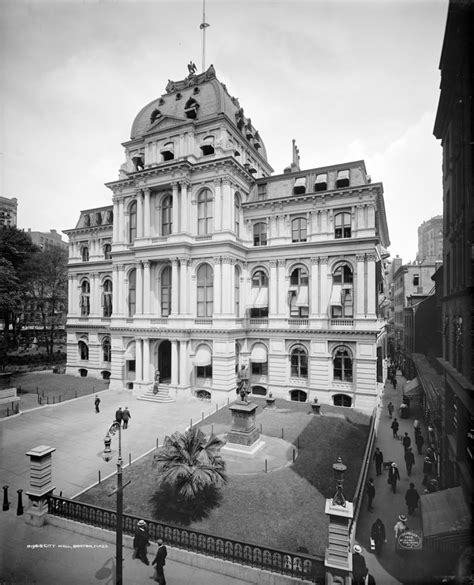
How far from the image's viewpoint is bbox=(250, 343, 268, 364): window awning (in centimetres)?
3112

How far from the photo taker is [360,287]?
28.1 m

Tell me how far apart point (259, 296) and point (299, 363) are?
7.00 meters

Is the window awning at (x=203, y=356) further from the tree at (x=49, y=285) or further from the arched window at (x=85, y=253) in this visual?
the tree at (x=49, y=285)

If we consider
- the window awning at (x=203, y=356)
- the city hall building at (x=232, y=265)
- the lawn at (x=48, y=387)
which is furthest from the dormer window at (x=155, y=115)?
the lawn at (x=48, y=387)

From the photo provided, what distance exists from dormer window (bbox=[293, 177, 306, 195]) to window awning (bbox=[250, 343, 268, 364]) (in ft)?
47.6

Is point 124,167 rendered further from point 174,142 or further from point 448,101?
point 448,101

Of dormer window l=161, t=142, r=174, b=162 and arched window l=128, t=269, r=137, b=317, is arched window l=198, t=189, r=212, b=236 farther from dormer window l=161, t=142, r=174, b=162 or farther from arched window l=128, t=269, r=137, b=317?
arched window l=128, t=269, r=137, b=317

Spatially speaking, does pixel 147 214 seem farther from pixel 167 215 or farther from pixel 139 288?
pixel 139 288

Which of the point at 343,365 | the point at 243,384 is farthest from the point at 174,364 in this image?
the point at 343,365

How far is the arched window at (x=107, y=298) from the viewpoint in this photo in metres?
40.1

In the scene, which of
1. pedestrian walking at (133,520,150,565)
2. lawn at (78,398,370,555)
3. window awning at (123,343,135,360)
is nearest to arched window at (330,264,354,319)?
lawn at (78,398,370,555)

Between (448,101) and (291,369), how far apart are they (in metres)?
22.3

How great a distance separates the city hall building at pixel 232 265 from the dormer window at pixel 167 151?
0.32ft

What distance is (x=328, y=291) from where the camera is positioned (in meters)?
29.4
